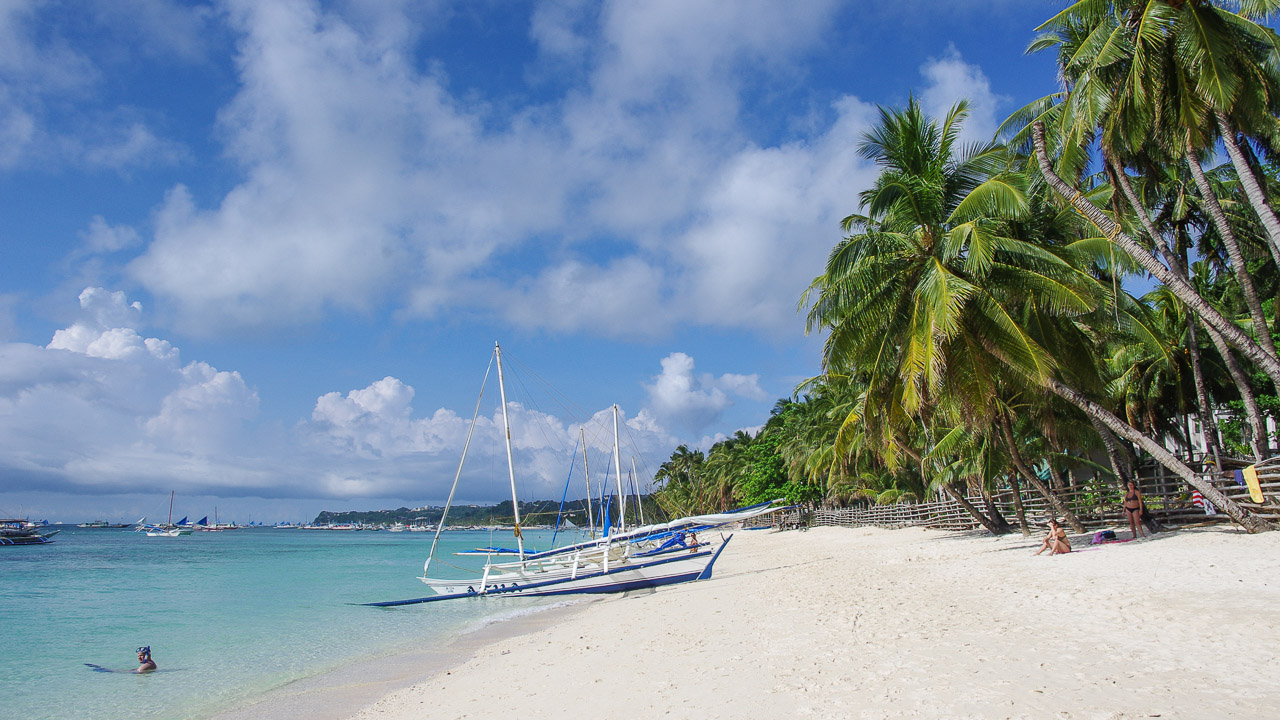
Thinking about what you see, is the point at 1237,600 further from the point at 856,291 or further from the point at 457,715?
the point at 457,715

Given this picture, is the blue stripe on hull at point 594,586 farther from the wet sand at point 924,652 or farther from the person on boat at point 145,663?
the person on boat at point 145,663

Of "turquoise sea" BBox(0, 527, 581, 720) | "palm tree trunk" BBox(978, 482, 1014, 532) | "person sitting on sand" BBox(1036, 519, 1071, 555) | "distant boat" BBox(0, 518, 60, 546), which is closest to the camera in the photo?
"turquoise sea" BBox(0, 527, 581, 720)

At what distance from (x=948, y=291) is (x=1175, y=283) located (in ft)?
13.4

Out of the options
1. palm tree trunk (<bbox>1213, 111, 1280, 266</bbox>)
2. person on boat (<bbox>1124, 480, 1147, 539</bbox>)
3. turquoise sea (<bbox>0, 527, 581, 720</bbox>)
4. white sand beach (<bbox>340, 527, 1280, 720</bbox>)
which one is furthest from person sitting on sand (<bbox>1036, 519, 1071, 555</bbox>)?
turquoise sea (<bbox>0, 527, 581, 720</bbox>)

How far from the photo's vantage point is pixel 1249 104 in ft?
39.3

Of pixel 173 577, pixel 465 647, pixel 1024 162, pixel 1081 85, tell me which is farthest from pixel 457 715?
pixel 173 577

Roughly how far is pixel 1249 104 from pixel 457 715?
1599 centimetres

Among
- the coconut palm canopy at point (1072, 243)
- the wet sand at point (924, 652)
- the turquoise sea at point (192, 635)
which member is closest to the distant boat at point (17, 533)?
the turquoise sea at point (192, 635)

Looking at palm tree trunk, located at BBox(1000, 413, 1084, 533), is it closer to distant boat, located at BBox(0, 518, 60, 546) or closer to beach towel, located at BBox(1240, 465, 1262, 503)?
beach towel, located at BBox(1240, 465, 1262, 503)

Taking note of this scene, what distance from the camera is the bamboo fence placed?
42.3 feet

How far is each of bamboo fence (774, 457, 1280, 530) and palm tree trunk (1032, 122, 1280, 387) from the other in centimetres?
205

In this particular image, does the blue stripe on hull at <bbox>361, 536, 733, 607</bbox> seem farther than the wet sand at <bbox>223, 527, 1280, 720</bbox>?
Yes

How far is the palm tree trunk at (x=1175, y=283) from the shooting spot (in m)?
11.8

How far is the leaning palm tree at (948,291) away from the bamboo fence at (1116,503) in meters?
0.87
